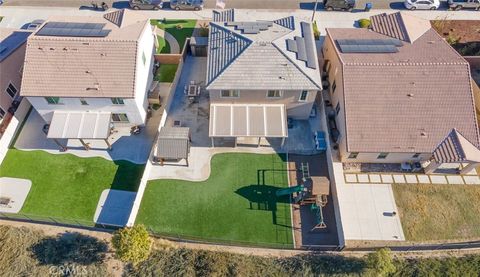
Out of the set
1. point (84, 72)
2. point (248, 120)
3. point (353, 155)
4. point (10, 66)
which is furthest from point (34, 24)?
point (353, 155)

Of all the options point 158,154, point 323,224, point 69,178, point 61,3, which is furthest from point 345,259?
point 61,3

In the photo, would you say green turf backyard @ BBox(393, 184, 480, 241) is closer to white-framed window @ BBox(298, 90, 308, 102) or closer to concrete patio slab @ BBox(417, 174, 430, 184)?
concrete patio slab @ BBox(417, 174, 430, 184)

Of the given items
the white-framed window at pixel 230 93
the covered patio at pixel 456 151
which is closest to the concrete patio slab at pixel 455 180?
the covered patio at pixel 456 151

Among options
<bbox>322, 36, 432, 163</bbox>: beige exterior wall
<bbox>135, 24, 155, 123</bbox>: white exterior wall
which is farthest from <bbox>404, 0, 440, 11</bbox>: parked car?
<bbox>135, 24, 155, 123</bbox>: white exterior wall

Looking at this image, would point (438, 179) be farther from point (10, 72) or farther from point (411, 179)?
point (10, 72)

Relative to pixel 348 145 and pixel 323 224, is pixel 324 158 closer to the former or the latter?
pixel 348 145

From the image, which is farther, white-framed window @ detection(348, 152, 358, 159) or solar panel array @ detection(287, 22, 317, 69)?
solar panel array @ detection(287, 22, 317, 69)
